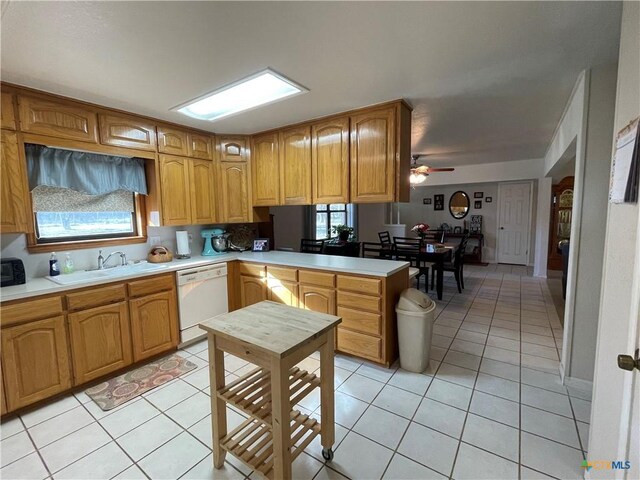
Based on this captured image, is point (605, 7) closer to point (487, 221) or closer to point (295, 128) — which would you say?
point (295, 128)

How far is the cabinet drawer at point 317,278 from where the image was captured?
8.68ft

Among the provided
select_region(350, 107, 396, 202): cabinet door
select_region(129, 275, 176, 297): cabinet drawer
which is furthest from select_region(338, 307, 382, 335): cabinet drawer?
select_region(129, 275, 176, 297): cabinet drawer

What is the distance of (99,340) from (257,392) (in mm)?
1618

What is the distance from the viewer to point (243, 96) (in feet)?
8.05

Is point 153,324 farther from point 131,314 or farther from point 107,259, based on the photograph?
point 107,259

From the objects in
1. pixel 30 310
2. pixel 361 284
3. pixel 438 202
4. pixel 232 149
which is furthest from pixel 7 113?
pixel 438 202

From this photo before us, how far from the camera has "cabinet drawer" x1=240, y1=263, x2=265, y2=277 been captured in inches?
125

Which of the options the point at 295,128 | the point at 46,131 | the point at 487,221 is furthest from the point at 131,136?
the point at 487,221

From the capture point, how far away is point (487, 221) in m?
7.09

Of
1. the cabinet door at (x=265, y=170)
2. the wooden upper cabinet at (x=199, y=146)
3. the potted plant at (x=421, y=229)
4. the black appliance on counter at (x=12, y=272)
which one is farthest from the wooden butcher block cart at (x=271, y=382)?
the potted plant at (x=421, y=229)

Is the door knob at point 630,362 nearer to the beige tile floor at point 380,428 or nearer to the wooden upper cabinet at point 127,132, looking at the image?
the beige tile floor at point 380,428

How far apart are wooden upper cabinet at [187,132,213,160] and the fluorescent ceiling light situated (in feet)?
1.35

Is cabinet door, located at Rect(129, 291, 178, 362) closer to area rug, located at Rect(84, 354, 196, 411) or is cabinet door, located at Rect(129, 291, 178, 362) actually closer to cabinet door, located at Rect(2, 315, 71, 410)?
area rug, located at Rect(84, 354, 196, 411)

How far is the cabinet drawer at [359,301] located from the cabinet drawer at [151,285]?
165cm
